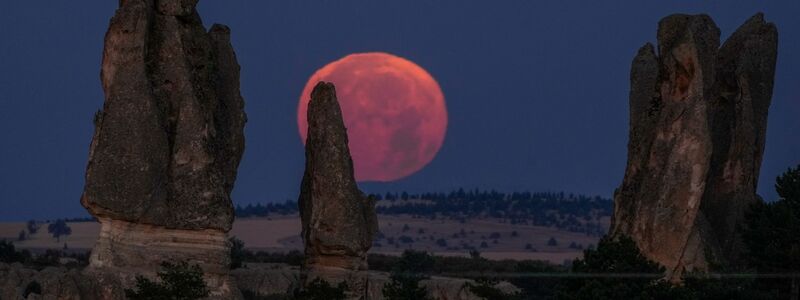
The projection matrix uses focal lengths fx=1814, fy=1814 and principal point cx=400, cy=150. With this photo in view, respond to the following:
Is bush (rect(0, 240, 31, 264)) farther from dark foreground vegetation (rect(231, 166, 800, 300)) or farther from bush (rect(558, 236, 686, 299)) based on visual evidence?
bush (rect(558, 236, 686, 299))

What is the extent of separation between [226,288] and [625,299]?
50.2 feet

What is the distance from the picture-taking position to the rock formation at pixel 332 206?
75375 millimetres

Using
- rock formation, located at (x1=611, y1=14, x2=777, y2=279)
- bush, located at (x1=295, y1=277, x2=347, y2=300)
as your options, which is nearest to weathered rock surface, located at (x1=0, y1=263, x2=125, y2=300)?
bush, located at (x1=295, y1=277, x2=347, y2=300)

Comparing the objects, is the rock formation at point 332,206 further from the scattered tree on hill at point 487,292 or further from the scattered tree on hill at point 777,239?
the scattered tree on hill at point 777,239

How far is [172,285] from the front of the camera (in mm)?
65062

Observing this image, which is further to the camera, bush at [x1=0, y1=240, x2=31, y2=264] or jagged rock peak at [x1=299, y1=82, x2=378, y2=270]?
bush at [x1=0, y1=240, x2=31, y2=264]

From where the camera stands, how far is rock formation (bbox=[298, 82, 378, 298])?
75375mm

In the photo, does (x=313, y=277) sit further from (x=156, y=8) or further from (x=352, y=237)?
(x=156, y=8)

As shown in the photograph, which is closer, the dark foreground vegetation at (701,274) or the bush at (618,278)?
the bush at (618,278)

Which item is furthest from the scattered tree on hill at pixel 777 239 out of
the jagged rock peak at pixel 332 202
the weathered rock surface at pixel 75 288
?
the weathered rock surface at pixel 75 288

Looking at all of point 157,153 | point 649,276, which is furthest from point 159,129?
point 649,276

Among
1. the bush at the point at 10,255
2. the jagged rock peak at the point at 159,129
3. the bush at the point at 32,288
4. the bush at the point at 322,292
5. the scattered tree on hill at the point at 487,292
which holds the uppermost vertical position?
the jagged rock peak at the point at 159,129

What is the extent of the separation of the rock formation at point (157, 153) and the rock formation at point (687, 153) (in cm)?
1749

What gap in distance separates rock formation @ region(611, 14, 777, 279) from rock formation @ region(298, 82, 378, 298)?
35.4 feet
